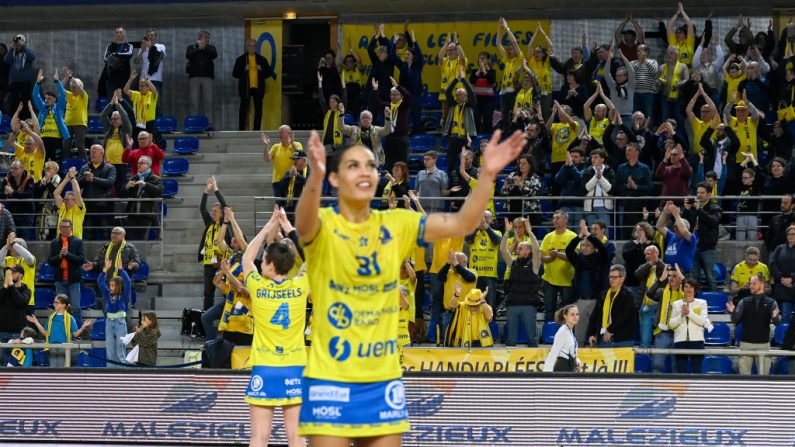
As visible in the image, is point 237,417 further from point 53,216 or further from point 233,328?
point 53,216

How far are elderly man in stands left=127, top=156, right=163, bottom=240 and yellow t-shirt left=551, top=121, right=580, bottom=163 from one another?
727cm

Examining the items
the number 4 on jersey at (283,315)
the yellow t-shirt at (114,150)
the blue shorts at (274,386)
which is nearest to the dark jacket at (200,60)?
the yellow t-shirt at (114,150)

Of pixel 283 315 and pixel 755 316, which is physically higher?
pixel 283 315

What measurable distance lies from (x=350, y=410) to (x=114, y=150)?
57.0ft

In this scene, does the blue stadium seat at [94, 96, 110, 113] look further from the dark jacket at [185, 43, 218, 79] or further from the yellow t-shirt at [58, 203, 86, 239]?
the yellow t-shirt at [58, 203, 86, 239]

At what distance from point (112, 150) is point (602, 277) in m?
10.0

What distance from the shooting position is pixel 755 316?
16859 millimetres

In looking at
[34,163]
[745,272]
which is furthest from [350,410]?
[34,163]

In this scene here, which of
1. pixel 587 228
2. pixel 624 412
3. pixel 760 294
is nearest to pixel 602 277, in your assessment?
pixel 587 228

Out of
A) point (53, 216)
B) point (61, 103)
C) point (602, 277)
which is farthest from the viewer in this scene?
point (61, 103)

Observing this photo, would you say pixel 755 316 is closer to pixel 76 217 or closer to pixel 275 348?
pixel 275 348

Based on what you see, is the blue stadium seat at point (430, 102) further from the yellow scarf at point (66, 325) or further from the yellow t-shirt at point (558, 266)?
the yellow scarf at point (66, 325)

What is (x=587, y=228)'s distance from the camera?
19375 millimetres

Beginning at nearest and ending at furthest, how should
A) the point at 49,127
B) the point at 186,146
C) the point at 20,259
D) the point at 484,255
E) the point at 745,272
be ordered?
the point at 745,272
the point at 484,255
the point at 20,259
the point at 49,127
the point at 186,146
